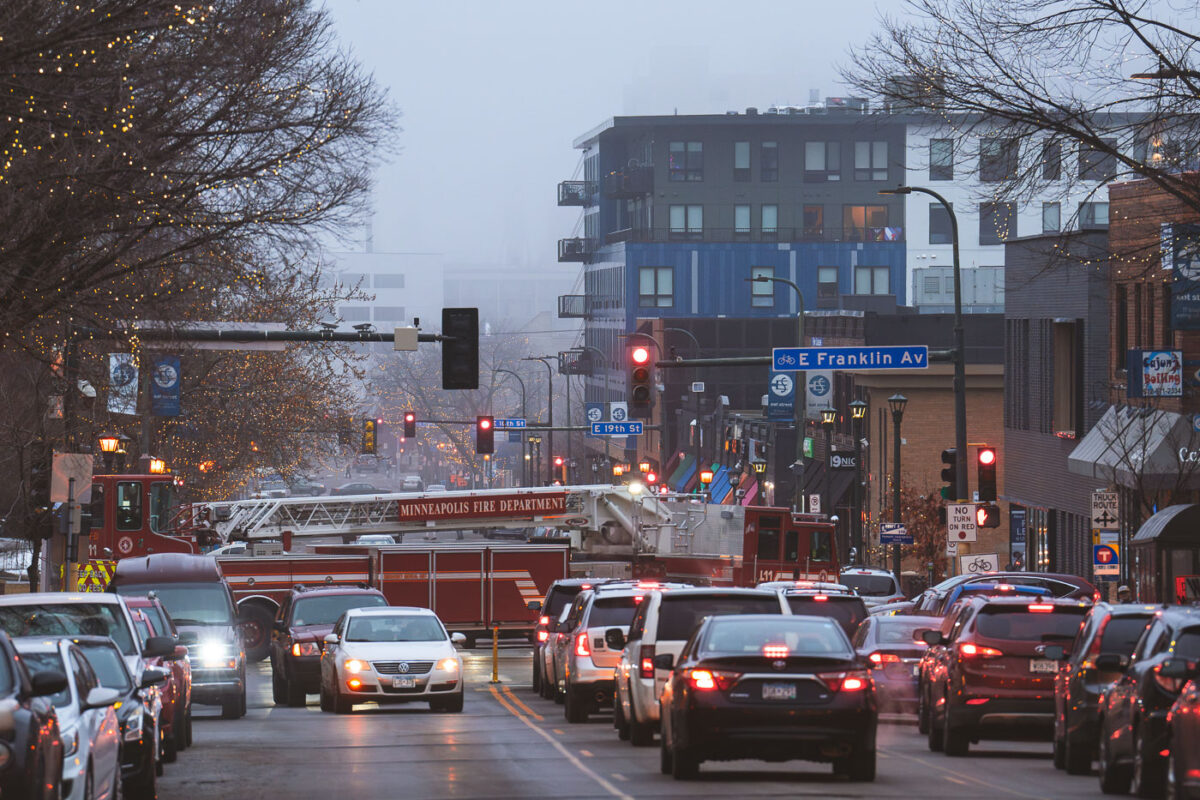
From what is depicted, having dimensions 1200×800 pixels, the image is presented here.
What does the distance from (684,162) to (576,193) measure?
16.3 m

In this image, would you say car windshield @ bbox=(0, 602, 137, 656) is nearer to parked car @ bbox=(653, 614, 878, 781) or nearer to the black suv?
parked car @ bbox=(653, 614, 878, 781)

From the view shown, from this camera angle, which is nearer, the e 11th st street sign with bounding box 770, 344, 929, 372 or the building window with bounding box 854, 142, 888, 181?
the e 11th st street sign with bounding box 770, 344, 929, 372

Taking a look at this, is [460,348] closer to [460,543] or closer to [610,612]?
[610,612]

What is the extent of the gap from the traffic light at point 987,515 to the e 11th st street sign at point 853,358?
10.6ft

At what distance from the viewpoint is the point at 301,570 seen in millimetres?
46812

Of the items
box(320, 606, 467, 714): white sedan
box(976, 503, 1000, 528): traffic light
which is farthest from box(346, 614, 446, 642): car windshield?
box(976, 503, 1000, 528): traffic light

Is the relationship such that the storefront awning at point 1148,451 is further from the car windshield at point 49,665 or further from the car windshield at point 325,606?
the car windshield at point 49,665

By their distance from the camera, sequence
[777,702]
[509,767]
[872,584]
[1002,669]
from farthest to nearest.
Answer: [872,584] < [1002,669] < [509,767] < [777,702]

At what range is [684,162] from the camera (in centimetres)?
12181

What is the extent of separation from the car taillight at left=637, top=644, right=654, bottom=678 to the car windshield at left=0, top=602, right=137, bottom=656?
5558mm

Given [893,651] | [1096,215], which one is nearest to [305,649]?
[893,651]

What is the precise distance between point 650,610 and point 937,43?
8.09m

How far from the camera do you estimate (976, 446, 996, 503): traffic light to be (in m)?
39.2

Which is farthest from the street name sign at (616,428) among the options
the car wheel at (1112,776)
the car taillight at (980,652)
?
the car wheel at (1112,776)
